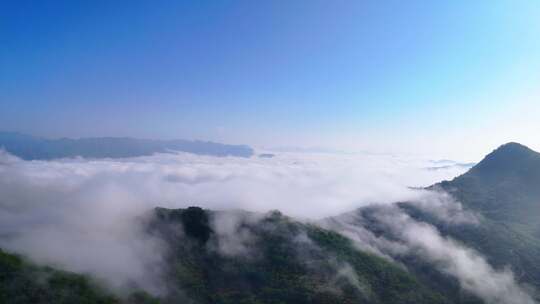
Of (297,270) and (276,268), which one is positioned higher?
(297,270)

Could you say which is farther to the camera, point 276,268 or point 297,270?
point 276,268

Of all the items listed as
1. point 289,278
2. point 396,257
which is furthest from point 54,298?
point 396,257

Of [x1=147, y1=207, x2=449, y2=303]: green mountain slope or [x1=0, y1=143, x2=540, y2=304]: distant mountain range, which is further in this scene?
[x1=147, y1=207, x2=449, y2=303]: green mountain slope

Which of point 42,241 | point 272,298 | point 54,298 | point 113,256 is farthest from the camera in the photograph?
point 42,241

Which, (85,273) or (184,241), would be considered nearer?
(85,273)

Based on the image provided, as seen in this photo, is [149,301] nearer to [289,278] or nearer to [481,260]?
[289,278]

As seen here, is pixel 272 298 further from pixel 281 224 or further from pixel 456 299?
pixel 456 299

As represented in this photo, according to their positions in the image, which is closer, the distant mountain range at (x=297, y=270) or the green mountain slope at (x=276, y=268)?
the distant mountain range at (x=297, y=270)

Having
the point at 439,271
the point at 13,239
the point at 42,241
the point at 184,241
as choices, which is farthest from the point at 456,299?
the point at 13,239

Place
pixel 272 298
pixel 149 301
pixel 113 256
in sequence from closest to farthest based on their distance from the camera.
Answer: pixel 149 301
pixel 272 298
pixel 113 256

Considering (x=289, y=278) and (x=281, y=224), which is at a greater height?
(x=281, y=224)
